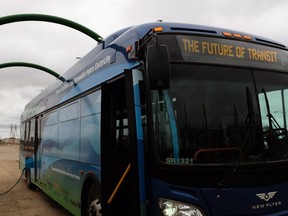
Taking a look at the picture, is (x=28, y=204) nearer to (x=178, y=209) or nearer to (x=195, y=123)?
(x=178, y=209)

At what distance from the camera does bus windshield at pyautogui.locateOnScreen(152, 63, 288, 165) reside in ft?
12.4

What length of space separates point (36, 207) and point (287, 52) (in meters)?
7.19

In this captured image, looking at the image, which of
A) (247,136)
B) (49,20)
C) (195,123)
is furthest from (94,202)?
(49,20)

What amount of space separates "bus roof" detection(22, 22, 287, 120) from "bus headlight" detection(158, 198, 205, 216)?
1590mm

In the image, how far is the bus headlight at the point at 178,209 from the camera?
142 inches

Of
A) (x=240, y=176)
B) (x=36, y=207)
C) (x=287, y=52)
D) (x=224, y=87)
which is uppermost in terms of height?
(x=287, y=52)

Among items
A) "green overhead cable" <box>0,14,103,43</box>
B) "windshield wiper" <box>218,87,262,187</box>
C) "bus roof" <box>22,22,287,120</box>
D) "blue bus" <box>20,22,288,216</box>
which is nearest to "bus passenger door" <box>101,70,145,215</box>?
"blue bus" <box>20,22,288,216</box>

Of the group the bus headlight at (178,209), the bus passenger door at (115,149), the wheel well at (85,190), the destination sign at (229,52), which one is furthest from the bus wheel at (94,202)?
the destination sign at (229,52)

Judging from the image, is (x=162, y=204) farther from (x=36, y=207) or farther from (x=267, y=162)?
(x=36, y=207)

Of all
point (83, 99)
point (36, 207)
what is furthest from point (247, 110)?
point (36, 207)

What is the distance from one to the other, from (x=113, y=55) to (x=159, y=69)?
1.71 meters

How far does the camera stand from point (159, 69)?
3586 millimetres

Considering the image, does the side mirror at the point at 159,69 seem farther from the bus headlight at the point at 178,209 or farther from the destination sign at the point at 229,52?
the bus headlight at the point at 178,209

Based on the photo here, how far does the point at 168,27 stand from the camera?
4285mm
